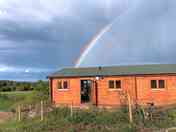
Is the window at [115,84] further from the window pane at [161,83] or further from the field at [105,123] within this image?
the field at [105,123]

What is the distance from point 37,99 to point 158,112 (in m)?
19.0

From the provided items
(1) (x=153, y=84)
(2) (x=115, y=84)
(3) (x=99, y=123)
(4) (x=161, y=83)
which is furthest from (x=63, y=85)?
(3) (x=99, y=123)

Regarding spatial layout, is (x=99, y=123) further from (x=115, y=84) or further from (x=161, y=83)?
(x=115, y=84)

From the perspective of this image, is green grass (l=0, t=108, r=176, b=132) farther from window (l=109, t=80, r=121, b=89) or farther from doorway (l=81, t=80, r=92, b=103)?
doorway (l=81, t=80, r=92, b=103)

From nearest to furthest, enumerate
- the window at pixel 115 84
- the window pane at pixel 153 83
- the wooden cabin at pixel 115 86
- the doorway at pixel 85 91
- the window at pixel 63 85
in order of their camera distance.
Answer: the wooden cabin at pixel 115 86 → the window pane at pixel 153 83 → the window at pixel 115 84 → the window at pixel 63 85 → the doorway at pixel 85 91

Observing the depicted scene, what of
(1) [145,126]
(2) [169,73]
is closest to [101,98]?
(2) [169,73]

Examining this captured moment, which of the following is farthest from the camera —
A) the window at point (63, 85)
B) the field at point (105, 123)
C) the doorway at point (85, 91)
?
the doorway at point (85, 91)

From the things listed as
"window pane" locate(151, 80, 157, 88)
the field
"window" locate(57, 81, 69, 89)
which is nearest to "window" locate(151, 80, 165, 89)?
"window pane" locate(151, 80, 157, 88)

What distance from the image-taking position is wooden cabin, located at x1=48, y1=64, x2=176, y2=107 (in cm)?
2931

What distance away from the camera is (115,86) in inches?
1219

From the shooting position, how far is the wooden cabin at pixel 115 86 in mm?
29312

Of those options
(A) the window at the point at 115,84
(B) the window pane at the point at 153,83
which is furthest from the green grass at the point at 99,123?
(A) the window at the point at 115,84

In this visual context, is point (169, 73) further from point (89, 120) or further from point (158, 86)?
point (89, 120)

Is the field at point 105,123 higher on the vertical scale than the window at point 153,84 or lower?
lower
